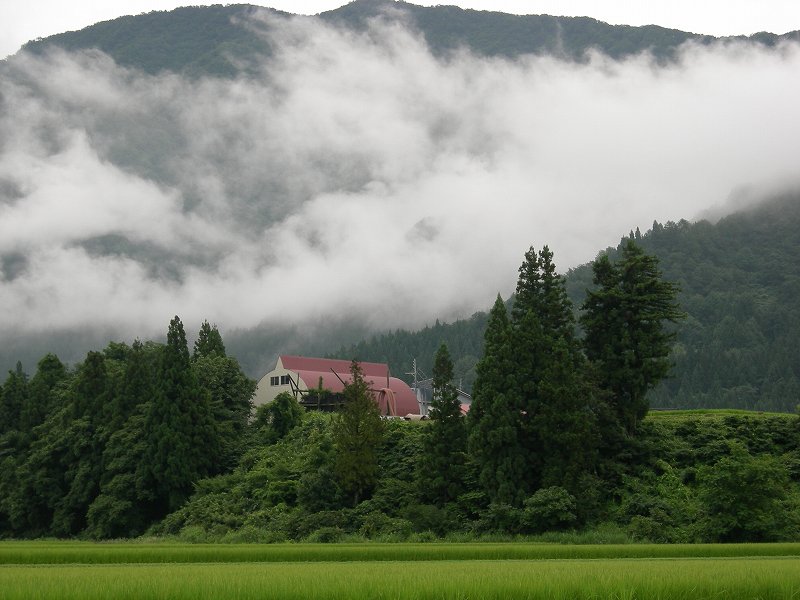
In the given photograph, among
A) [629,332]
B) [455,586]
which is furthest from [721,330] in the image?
[455,586]

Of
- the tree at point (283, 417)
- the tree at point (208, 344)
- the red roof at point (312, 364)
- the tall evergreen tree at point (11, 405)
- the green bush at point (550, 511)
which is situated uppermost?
the tree at point (208, 344)

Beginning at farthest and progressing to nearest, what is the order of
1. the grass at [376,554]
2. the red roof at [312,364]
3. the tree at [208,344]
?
the red roof at [312,364], the tree at [208,344], the grass at [376,554]

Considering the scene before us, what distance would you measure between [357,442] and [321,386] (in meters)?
22.0

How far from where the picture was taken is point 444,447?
42.8 meters

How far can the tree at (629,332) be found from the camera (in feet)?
138

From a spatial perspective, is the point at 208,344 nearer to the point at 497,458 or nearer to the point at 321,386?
the point at 321,386

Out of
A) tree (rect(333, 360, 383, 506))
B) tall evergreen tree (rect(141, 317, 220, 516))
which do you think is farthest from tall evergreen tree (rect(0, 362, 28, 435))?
tree (rect(333, 360, 383, 506))

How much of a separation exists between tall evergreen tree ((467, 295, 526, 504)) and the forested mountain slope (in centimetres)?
7794

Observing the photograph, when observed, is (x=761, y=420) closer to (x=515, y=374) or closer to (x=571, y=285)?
(x=515, y=374)

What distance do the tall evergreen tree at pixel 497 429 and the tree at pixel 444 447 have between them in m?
1.42

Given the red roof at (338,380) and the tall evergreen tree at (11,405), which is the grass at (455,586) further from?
the red roof at (338,380)

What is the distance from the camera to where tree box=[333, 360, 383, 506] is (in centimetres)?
4441

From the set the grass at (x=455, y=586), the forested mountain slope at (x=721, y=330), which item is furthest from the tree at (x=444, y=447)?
the forested mountain slope at (x=721, y=330)

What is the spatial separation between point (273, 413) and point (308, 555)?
31880mm
